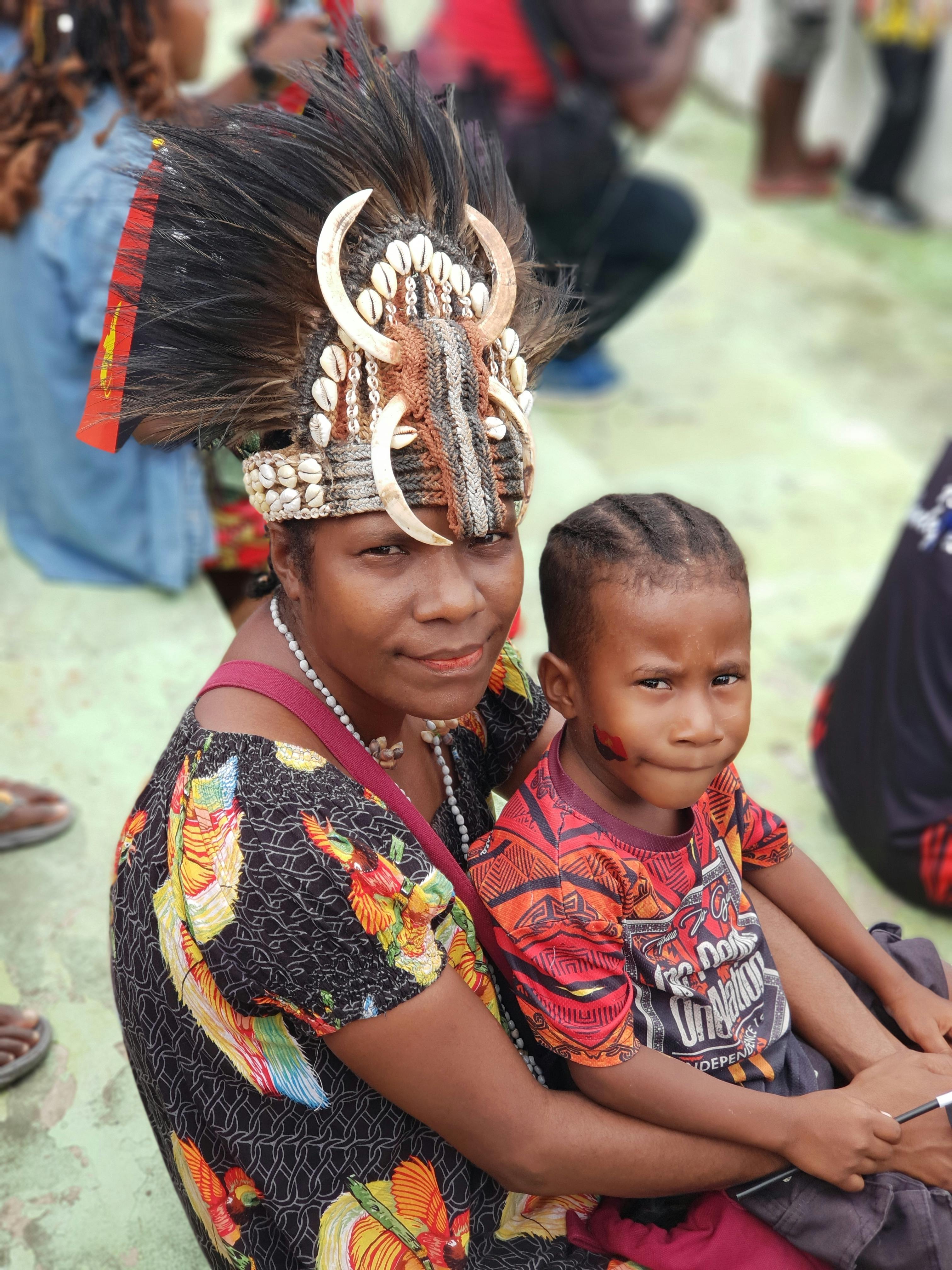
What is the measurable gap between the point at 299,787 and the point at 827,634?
10.1 feet

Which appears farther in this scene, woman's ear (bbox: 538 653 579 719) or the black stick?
woman's ear (bbox: 538 653 579 719)

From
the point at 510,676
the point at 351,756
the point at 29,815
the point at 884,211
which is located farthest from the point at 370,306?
the point at 884,211

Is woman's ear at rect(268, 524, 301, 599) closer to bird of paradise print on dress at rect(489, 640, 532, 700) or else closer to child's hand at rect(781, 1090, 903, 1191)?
bird of paradise print on dress at rect(489, 640, 532, 700)

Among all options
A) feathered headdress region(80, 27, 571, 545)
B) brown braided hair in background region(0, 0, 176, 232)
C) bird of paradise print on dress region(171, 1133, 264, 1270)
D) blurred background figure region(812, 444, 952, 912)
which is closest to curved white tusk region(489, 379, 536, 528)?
feathered headdress region(80, 27, 571, 545)

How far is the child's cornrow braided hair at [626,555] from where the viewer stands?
1681 millimetres

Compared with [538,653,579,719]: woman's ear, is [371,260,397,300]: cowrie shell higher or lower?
higher

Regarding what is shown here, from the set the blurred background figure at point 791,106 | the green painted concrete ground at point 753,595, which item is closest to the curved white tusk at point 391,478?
the green painted concrete ground at point 753,595

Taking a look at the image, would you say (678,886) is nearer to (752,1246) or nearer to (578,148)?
(752,1246)

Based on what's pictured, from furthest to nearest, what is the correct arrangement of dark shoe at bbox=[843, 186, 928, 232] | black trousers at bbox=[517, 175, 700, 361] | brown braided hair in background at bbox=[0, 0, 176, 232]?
1. dark shoe at bbox=[843, 186, 928, 232]
2. black trousers at bbox=[517, 175, 700, 361]
3. brown braided hair in background at bbox=[0, 0, 176, 232]

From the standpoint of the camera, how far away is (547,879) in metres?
1.65

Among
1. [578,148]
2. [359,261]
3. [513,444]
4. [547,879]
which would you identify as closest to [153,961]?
[547,879]

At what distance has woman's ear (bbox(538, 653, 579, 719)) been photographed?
178 centimetres

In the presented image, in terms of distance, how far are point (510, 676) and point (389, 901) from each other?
0.61 metres

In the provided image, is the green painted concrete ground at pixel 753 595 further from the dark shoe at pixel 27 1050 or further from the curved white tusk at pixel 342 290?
the curved white tusk at pixel 342 290
